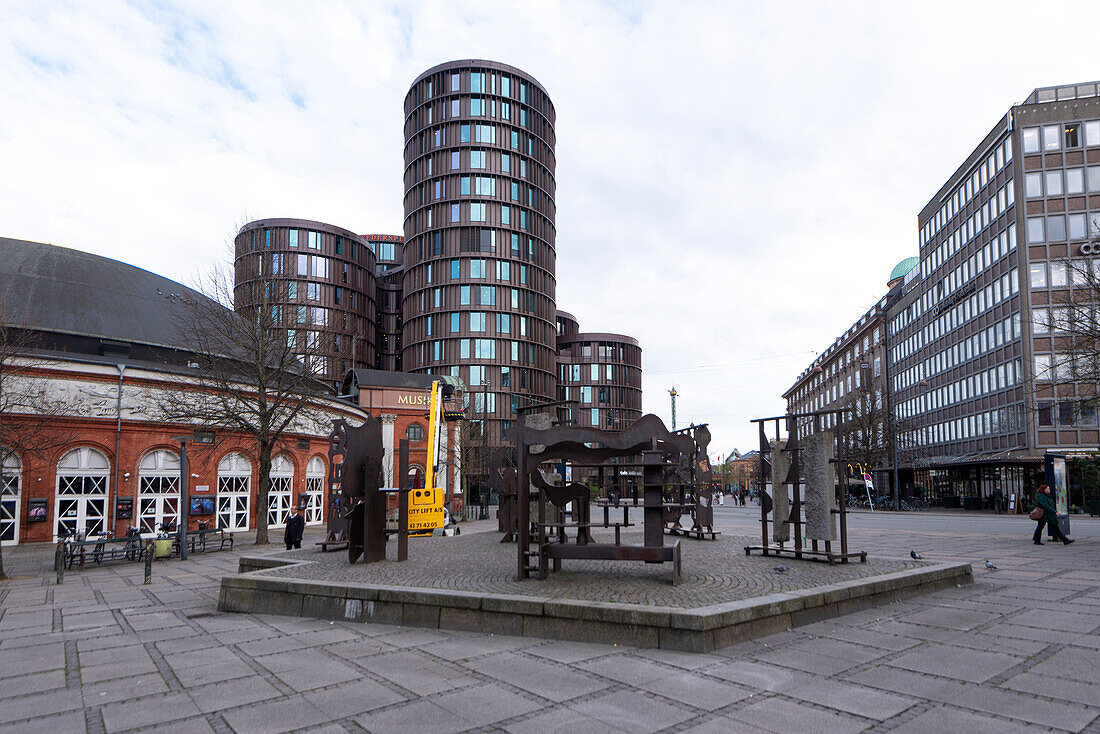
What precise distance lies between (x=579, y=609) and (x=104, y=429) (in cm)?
2830

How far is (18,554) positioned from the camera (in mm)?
23203

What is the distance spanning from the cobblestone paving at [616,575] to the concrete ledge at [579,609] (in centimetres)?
50

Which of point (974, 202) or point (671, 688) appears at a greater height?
point (974, 202)

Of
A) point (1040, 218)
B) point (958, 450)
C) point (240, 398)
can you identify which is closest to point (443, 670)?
point (240, 398)

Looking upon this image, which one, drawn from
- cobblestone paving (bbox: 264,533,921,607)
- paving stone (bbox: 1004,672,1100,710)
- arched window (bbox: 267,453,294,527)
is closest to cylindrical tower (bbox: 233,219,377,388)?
arched window (bbox: 267,453,294,527)

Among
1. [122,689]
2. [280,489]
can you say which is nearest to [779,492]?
[122,689]

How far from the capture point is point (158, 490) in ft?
101

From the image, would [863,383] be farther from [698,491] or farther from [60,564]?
[60,564]

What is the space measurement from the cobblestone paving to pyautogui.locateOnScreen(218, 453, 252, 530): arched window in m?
21.2

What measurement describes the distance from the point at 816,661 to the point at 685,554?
278 inches

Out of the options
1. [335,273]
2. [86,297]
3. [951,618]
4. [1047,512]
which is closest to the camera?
[951,618]

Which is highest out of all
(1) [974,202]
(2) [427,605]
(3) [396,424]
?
(1) [974,202]

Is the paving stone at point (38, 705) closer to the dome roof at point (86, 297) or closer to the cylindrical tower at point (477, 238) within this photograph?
the dome roof at point (86, 297)

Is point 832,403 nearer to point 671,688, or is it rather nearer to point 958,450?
point 958,450
